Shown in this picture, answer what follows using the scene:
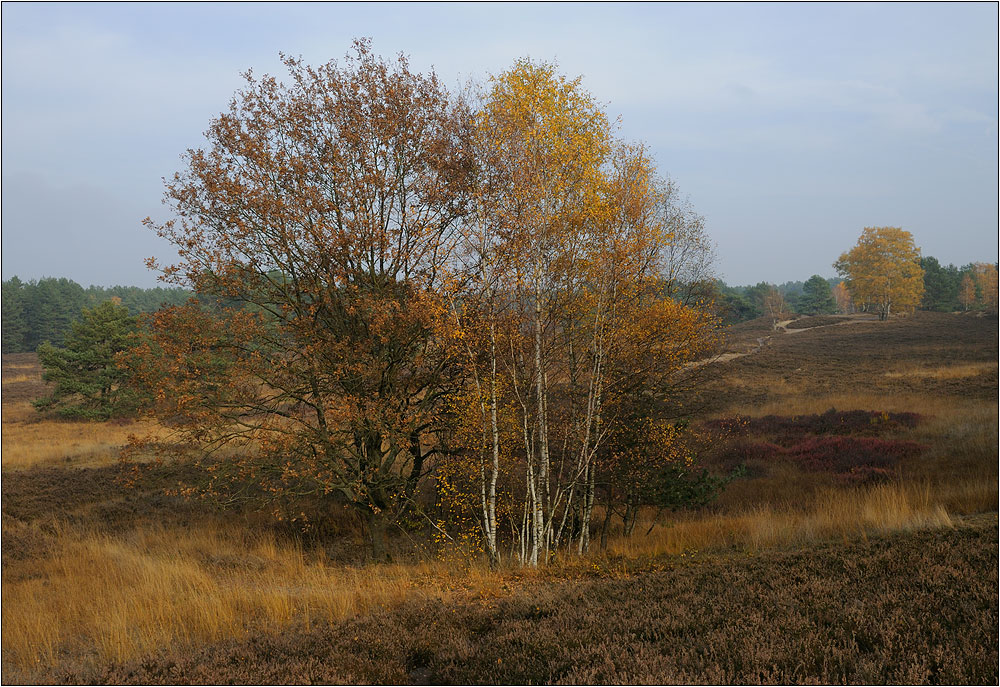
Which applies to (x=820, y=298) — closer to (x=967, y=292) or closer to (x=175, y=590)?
(x=967, y=292)

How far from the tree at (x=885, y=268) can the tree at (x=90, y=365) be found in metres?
57.9

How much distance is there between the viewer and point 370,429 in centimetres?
1112

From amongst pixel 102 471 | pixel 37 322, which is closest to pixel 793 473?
pixel 102 471

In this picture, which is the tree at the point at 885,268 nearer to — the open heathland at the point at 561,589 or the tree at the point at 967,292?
the tree at the point at 967,292

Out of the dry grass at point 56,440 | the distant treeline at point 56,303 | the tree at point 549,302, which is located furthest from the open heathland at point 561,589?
the distant treeline at point 56,303

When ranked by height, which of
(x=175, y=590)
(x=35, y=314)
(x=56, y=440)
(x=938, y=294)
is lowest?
(x=175, y=590)

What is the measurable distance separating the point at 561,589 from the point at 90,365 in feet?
104

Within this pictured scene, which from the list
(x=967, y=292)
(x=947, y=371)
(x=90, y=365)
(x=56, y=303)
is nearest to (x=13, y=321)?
(x=56, y=303)

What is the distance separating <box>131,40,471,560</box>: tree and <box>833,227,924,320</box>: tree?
185 ft

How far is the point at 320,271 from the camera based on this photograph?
12.0m

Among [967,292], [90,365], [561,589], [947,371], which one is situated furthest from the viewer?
[967,292]

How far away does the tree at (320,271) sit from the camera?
11.3 meters

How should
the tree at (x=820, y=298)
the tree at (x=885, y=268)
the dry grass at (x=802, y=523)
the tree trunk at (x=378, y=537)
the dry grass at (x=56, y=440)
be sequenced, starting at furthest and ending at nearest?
the tree at (x=820, y=298) < the tree at (x=885, y=268) < the dry grass at (x=56, y=440) < the tree trunk at (x=378, y=537) < the dry grass at (x=802, y=523)

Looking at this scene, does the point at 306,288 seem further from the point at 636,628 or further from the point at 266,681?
the point at 636,628
